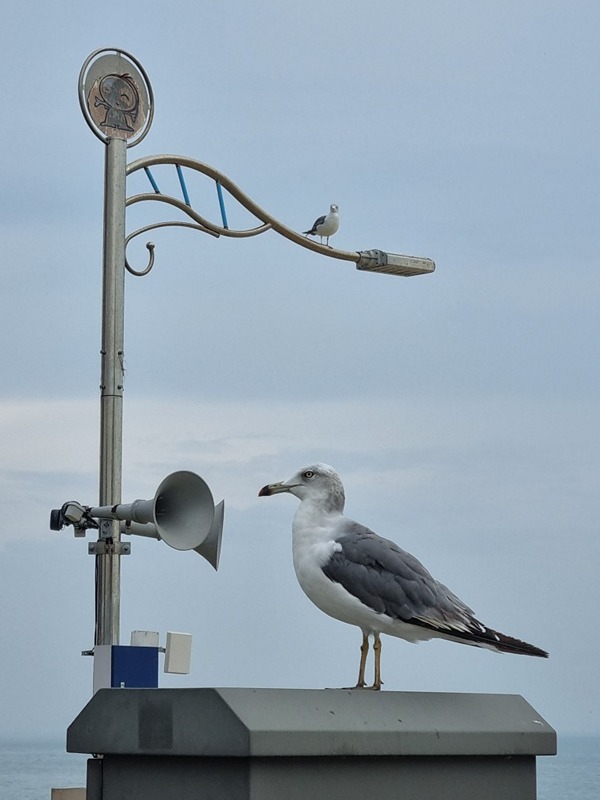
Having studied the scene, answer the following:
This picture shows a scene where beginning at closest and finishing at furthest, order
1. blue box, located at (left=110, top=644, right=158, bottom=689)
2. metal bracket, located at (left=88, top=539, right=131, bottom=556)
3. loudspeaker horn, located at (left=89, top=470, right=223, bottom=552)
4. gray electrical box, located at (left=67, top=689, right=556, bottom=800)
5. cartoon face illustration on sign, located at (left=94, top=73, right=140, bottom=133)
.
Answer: gray electrical box, located at (left=67, top=689, right=556, bottom=800)
loudspeaker horn, located at (left=89, top=470, right=223, bottom=552)
blue box, located at (left=110, top=644, right=158, bottom=689)
metal bracket, located at (left=88, top=539, right=131, bottom=556)
cartoon face illustration on sign, located at (left=94, top=73, right=140, bottom=133)

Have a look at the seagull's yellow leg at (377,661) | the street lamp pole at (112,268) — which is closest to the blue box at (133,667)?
the street lamp pole at (112,268)

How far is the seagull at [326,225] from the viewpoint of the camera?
Answer: 9.11m

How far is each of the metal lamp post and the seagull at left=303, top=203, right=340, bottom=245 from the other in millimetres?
390

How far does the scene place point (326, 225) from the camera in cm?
918

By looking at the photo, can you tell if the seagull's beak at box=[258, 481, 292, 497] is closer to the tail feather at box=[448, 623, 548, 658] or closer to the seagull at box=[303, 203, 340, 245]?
the tail feather at box=[448, 623, 548, 658]

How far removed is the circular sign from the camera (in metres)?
8.16

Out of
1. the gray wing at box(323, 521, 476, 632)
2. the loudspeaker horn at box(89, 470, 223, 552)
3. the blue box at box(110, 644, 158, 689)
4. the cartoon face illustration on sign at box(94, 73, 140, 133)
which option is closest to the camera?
the gray wing at box(323, 521, 476, 632)

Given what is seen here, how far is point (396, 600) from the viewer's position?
6047 mm

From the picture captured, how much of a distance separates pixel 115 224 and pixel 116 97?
73cm

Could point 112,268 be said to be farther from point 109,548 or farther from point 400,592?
point 400,592

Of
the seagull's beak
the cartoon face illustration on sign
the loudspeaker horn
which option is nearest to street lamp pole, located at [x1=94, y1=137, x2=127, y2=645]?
the cartoon face illustration on sign

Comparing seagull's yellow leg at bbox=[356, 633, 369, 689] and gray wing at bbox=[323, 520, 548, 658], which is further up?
gray wing at bbox=[323, 520, 548, 658]

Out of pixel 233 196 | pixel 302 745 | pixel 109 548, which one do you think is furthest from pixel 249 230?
pixel 302 745

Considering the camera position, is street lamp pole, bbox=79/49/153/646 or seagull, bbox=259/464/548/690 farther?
street lamp pole, bbox=79/49/153/646
